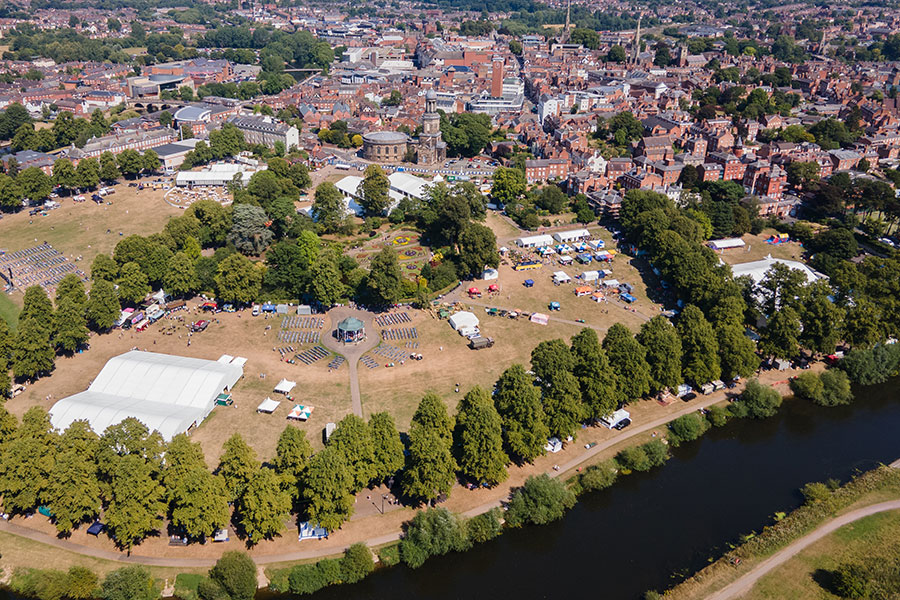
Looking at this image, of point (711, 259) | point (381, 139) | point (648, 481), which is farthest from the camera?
point (381, 139)

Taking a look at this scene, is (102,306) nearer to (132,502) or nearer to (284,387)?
(284,387)

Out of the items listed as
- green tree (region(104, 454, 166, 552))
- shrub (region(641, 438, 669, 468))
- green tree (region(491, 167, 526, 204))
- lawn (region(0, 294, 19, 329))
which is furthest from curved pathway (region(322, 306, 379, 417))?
green tree (region(491, 167, 526, 204))

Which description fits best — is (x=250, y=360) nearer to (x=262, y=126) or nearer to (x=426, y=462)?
(x=426, y=462)

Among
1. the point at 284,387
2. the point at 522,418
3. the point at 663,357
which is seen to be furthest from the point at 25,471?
the point at 663,357

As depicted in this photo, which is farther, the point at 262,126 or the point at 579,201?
the point at 262,126

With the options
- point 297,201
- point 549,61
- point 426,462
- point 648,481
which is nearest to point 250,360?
point 426,462

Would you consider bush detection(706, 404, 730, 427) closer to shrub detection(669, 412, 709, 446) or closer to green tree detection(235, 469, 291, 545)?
shrub detection(669, 412, 709, 446)
